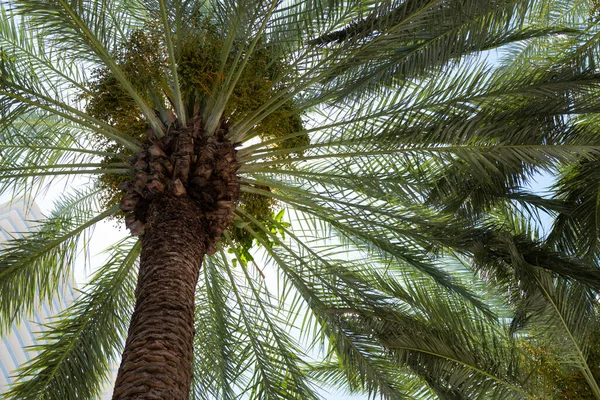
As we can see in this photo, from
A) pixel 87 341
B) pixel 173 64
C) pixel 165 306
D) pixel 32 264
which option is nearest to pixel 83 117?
pixel 173 64

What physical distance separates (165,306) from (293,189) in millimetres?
2764

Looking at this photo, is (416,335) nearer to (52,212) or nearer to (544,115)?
(544,115)

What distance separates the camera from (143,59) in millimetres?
6617

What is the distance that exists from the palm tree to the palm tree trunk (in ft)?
0.09

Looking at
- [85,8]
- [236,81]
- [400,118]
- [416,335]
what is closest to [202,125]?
[236,81]

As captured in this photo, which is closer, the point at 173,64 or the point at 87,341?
the point at 173,64

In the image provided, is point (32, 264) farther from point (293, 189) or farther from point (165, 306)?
point (293, 189)

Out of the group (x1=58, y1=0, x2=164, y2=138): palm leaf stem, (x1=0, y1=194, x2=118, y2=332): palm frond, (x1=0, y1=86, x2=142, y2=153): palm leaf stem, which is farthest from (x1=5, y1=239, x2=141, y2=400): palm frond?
(x1=58, y1=0, x2=164, y2=138): palm leaf stem

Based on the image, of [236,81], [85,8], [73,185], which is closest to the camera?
[85,8]

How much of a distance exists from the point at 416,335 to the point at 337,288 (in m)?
1.22

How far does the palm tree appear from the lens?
5.71 metres

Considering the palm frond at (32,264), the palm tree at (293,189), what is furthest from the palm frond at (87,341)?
the palm frond at (32,264)

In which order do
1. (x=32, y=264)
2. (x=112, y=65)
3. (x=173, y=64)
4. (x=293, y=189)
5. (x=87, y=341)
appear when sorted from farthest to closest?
(x=293, y=189) → (x=32, y=264) → (x=87, y=341) → (x=112, y=65) → (x=173, y=64)

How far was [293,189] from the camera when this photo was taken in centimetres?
714
